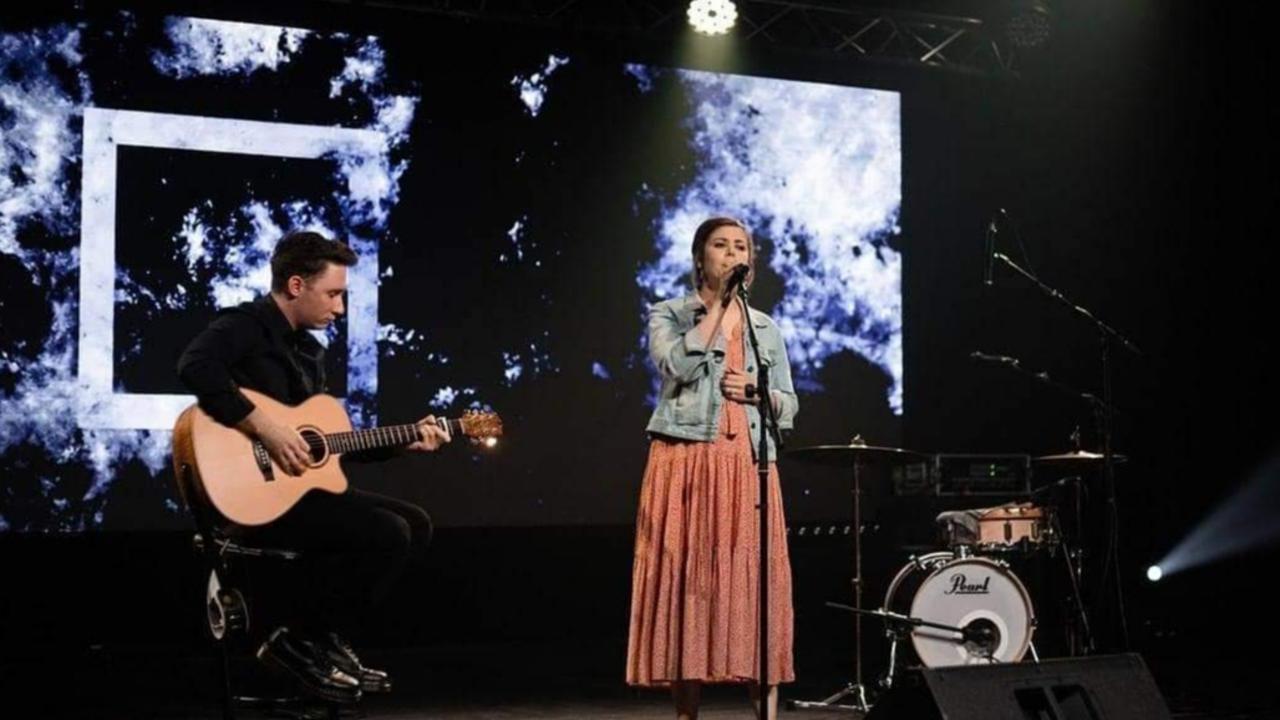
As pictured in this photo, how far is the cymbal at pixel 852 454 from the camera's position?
20.1 feet

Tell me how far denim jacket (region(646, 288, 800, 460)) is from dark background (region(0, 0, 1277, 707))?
3547 millimetres

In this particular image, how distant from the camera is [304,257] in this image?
4801 mm

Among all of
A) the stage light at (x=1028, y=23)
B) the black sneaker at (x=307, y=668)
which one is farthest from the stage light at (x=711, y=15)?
the black sneaker at (x=307, y=668)

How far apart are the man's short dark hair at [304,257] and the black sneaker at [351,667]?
1.16 metres

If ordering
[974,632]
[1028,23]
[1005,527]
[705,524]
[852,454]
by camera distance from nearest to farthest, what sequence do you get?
1. [705,524]
2. [852,454]
3. [974,632]
4. [1005,527]
5. [1028,23]

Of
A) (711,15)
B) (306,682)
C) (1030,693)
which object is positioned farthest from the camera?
(711,15)

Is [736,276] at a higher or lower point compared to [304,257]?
lower

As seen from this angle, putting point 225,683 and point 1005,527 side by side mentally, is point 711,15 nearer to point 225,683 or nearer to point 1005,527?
point 1005,527

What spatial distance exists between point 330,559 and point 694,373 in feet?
4.28

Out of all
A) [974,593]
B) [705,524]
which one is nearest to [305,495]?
[705,524]

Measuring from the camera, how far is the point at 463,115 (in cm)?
798

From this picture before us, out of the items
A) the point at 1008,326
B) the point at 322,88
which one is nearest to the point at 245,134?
the point at 322,88

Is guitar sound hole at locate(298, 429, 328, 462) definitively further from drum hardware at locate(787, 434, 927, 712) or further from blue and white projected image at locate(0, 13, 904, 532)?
blue and white projected image at locate(0, 13, 904, 532)

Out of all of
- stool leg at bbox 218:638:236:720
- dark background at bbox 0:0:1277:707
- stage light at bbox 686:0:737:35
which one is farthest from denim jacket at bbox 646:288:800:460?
stage light at bbox 686:0:737:35
